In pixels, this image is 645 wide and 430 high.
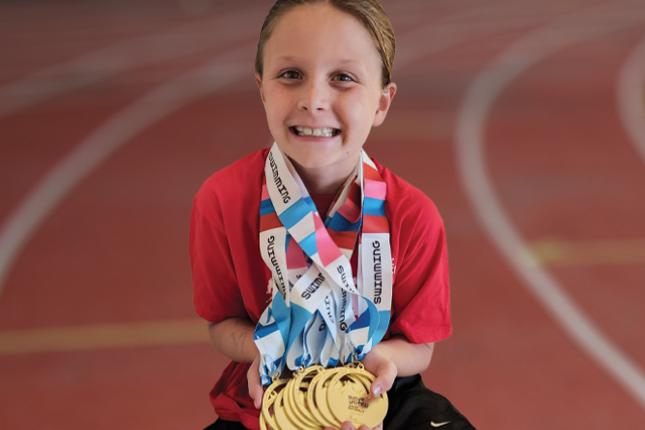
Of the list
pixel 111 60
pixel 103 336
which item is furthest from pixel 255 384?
pixel 111 60

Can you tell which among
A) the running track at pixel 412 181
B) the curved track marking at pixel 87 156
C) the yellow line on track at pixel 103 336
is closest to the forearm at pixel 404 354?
the running track at pixel 412 181

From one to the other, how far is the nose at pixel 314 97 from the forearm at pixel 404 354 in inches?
21.1

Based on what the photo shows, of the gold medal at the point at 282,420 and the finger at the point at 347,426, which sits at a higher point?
the gold medal at the point at 282,420

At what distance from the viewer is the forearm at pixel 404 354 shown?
2.10 meters

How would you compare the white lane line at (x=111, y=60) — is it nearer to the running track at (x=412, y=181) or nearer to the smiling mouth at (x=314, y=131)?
the running track at (x=412, y=181)

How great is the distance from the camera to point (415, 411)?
2.10m

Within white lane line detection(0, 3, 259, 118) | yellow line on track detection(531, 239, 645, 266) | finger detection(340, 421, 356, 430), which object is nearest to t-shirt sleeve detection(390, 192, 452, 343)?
finger detection(340, 421, 356, 430)

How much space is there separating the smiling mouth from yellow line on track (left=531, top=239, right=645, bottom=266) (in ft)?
12.5

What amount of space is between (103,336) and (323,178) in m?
2.96

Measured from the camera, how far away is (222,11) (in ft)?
47.9

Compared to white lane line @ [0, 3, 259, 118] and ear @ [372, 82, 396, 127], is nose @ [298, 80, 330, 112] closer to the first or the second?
ear @ [372, 82, 396, 127]

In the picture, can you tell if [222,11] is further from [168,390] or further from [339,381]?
[339,381]

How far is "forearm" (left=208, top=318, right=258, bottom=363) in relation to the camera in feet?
6.91

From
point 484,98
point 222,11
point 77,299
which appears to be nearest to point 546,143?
point 484,98
